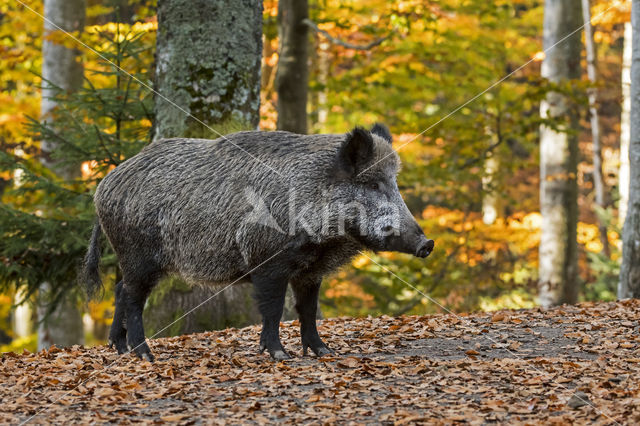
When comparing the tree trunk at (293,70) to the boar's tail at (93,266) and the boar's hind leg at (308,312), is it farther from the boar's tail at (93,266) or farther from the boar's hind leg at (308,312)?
the boar's hind leg at (308,312)

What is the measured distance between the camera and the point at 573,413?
151 inches

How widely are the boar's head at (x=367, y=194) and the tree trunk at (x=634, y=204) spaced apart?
160 inches

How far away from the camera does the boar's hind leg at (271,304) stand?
17.8 feet

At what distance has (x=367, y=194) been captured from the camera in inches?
216

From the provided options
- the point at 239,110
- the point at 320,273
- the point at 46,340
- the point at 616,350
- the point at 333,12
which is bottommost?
the point at 46,340

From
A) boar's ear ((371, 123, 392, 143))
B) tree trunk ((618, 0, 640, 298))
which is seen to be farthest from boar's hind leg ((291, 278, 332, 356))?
tree trunk ((618, 0, 640, 298))

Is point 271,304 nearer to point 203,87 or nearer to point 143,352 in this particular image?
point 143,352

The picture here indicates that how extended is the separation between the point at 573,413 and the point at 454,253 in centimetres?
1089

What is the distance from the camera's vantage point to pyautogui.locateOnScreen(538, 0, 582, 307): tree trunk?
12555 millimetres

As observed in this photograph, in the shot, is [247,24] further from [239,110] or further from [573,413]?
[573,413]

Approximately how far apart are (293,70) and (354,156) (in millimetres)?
5927

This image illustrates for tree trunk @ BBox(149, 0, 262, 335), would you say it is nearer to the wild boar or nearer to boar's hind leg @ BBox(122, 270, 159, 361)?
the wild boar

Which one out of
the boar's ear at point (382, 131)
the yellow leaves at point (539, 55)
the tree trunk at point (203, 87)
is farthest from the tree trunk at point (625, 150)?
the boar's ear at point (382, 131)

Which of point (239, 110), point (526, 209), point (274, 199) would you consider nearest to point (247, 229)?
point (274, 199)
